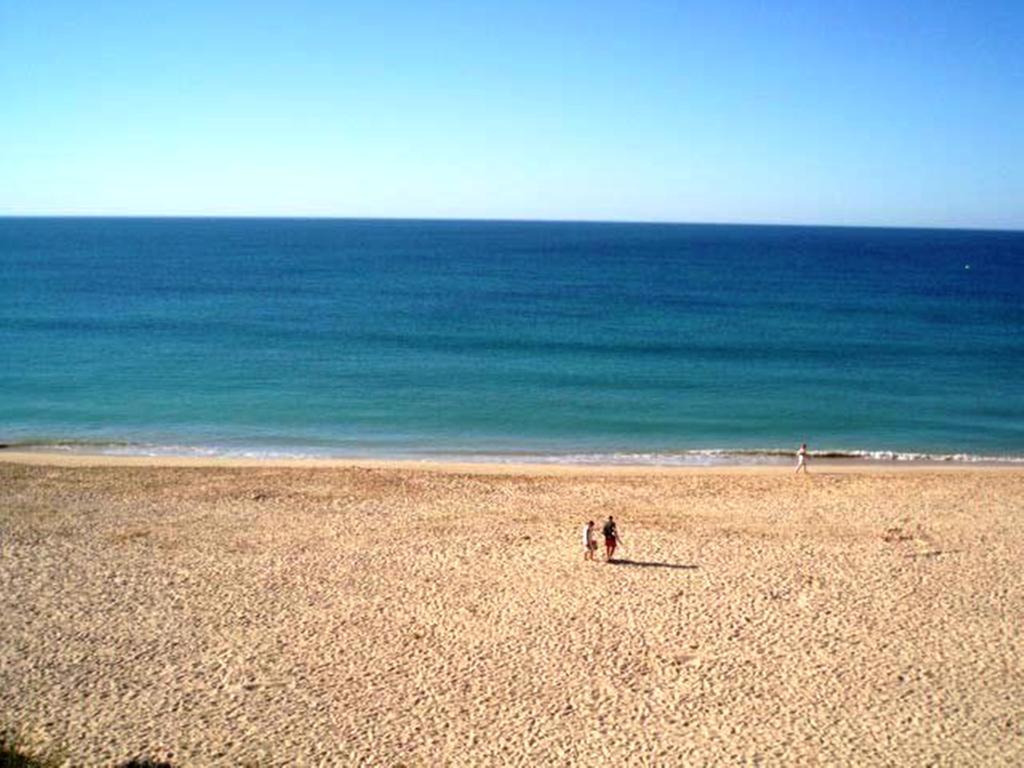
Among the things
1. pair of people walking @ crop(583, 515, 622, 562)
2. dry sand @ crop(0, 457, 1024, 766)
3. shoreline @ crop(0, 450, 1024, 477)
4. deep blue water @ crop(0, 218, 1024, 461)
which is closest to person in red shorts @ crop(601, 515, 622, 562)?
pair of people walking @ crop(583, 515, 622, 562)

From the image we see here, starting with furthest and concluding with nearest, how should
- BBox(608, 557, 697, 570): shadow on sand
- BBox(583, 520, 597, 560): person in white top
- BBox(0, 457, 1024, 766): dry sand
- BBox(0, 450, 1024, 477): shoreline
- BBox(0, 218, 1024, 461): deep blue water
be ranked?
BBox(0, 218, 1024, 461): deep blue water → BBox(0, 450, 1024, 477): shoreline → BBox(583, 520, 597, 560): person in white top → BBox(608, 557, 697, 570): shadow on sand → BBox(0, 457, 1024, 766): dry sand

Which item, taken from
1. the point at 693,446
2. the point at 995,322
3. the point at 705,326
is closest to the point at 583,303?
the point at 705,326

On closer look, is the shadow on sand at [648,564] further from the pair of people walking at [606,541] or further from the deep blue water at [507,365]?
the deep blue water at [507,365]

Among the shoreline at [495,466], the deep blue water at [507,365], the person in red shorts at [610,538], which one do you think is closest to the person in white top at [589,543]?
the person in red shorts at [610,538]

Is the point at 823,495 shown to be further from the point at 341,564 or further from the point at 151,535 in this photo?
the point at 151,535

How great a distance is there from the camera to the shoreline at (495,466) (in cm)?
2586

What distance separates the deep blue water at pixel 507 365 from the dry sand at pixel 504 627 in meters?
8.16

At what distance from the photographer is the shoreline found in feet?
84.8

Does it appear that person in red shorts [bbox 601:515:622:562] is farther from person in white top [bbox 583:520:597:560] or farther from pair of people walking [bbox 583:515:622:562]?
person in white top [bbox 583:520:597:560]

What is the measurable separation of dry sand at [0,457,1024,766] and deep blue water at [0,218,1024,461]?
26.8 ft

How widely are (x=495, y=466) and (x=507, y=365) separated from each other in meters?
15.0

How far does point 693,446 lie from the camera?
96.7 feet

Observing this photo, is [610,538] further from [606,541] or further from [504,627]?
[504,627]

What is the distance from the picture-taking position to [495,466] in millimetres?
26922
